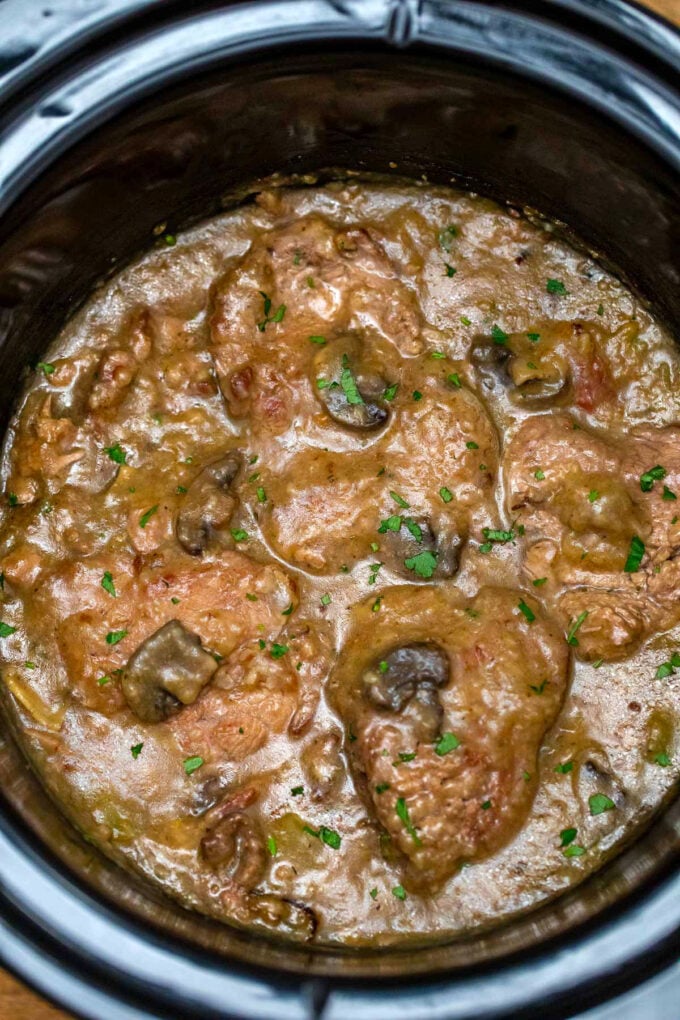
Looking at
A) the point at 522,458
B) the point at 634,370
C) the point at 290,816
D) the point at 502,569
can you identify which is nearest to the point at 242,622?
the point at 290,816

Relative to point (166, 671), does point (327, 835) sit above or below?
below

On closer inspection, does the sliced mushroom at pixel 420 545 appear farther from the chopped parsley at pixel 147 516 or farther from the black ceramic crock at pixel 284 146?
the black ceramic crock at pixel 284 146

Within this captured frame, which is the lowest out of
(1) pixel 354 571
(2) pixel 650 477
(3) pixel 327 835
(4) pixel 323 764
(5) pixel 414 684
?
(3) pixel 327 835

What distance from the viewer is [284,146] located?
10.5 feet

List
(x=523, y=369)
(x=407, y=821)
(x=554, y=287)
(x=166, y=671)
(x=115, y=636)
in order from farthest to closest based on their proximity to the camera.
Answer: (x=554, y=287) < (x=523, y=369) < (x=115, y=636) < (x=166, y=671) < (x=407, y=821)

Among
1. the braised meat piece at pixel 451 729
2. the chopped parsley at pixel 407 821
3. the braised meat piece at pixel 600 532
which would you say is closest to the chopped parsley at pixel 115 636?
the braised meat piece at pixel 451 729

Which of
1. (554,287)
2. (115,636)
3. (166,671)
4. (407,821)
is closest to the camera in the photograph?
(407,821)

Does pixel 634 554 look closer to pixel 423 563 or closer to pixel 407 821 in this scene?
pixel 423 563

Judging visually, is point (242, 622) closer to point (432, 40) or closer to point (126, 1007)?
point (126, 1007)

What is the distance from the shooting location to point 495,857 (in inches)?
116

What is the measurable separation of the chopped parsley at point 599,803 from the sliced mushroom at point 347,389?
1313 millimetres

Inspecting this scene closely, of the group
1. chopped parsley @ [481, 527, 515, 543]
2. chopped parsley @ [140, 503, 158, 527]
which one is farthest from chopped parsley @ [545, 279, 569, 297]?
chopped parsley @ [140, 503, 158, 527]

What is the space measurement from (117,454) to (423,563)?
105cm

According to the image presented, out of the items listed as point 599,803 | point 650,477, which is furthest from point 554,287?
point 599,803
